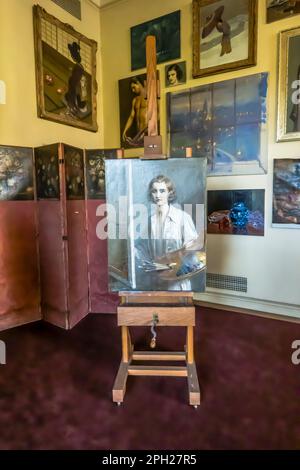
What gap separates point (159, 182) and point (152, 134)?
0.90ft

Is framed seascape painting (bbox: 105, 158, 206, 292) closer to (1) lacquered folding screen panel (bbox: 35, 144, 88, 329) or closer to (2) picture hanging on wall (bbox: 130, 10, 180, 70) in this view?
(1) lacquered folding screen panel (bbox: 35, 144, 88, 329)

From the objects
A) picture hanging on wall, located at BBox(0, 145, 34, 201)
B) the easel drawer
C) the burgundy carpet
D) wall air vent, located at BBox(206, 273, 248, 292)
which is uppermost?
picture hanging on wall, located at BBox(0, 145, 34, 201)

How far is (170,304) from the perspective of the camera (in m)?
1.73

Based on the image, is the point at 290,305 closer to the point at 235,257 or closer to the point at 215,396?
the point at 235,257

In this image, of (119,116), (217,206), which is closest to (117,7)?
(119,116)

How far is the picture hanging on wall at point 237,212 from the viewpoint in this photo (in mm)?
2756

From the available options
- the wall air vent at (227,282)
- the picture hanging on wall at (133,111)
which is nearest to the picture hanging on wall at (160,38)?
the picture hanging on wall at (133,111)

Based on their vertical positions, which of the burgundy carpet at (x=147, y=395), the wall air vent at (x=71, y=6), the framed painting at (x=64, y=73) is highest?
the wall air vent at (x=71, y=6)

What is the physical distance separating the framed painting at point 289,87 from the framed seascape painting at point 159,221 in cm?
133

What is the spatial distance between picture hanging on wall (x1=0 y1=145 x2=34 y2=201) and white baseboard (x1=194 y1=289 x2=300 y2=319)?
6.58ft

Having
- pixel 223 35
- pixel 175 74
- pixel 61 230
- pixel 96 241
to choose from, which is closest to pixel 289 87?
pixel 223 35

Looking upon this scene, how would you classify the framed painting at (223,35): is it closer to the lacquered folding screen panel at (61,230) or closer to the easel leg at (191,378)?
the lacquered folding screen panel at (61,230)

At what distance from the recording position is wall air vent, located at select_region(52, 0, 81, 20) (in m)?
2.83

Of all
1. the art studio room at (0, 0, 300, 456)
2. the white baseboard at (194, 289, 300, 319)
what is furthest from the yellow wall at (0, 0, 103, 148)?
the white baseboard at (194, 289, 300, 319)
